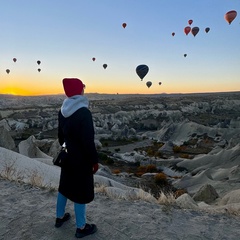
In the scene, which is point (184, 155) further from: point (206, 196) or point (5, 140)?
point (206, 196)

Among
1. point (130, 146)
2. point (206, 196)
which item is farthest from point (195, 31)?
point (206, 196)

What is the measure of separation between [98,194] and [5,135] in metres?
16.4

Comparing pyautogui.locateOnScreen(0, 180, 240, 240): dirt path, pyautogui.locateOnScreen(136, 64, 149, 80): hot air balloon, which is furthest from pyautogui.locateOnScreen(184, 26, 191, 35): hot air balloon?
pyautogui.locateOnScreen(0, 180, 240, 240): dirt path

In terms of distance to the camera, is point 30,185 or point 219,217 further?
point 30,185

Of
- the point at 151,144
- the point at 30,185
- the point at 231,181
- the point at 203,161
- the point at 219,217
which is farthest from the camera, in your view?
the point at 151,144

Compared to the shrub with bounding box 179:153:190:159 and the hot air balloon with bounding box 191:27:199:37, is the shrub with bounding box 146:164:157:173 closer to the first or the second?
the shrub with bounding box 179:153:190:159

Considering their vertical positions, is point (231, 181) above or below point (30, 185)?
below

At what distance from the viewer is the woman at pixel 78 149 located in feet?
11.4

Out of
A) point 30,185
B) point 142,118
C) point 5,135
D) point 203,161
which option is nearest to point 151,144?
point 203,161

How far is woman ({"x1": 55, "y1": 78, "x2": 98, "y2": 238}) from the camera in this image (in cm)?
348

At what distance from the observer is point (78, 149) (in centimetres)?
356

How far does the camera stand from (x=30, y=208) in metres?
4.63

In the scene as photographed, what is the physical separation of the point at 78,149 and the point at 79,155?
0.23 ft

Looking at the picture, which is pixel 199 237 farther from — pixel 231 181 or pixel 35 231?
pixel 231 181
